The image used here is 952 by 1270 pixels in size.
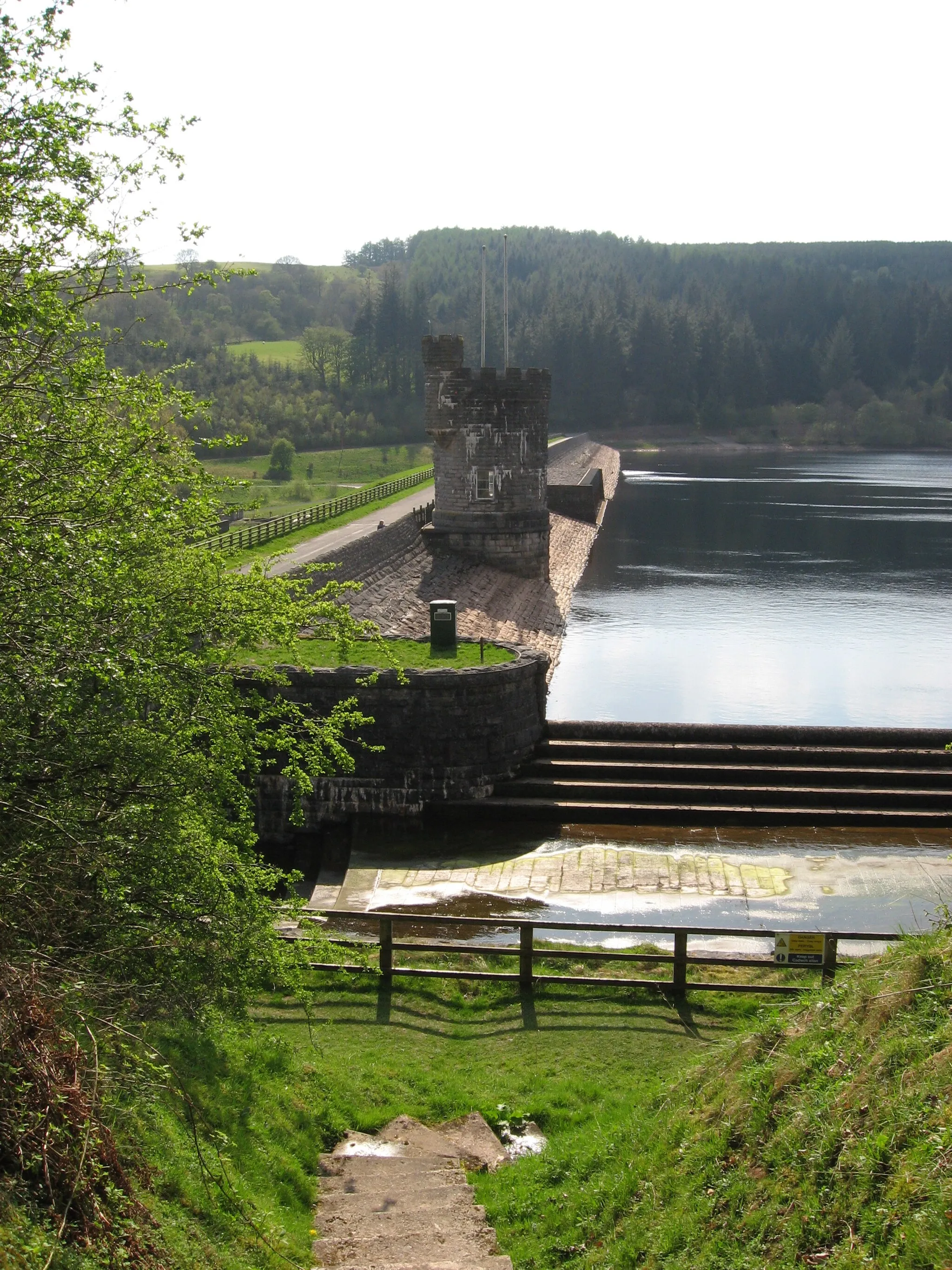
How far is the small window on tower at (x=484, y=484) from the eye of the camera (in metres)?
37.5

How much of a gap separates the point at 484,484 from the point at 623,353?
304 feet

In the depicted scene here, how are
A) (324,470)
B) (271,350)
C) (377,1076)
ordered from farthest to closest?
(271,350), (324,470), (377,1076)

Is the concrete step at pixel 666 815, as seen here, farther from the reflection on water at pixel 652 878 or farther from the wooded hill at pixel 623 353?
the wooded hill at pixel 623 353

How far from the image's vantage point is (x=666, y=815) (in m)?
18.9

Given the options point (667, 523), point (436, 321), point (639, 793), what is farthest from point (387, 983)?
point (436, 321)

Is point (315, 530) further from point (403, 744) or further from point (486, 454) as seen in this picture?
point (403, 744)

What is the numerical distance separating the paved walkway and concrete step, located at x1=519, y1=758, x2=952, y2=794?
617 cm

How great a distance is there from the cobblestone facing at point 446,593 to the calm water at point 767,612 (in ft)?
3.43

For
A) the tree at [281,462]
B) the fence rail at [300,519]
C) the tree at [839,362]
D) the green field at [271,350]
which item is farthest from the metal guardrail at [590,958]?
the tree at [839,362]

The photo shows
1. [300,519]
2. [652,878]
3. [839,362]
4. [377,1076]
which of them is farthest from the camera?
[839,362]

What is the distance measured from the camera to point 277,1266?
19.9ft

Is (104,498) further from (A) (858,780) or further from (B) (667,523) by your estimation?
(B) (667,523)

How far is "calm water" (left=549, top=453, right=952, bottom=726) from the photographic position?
29219 mm

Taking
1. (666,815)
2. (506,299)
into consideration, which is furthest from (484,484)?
(666,815)
